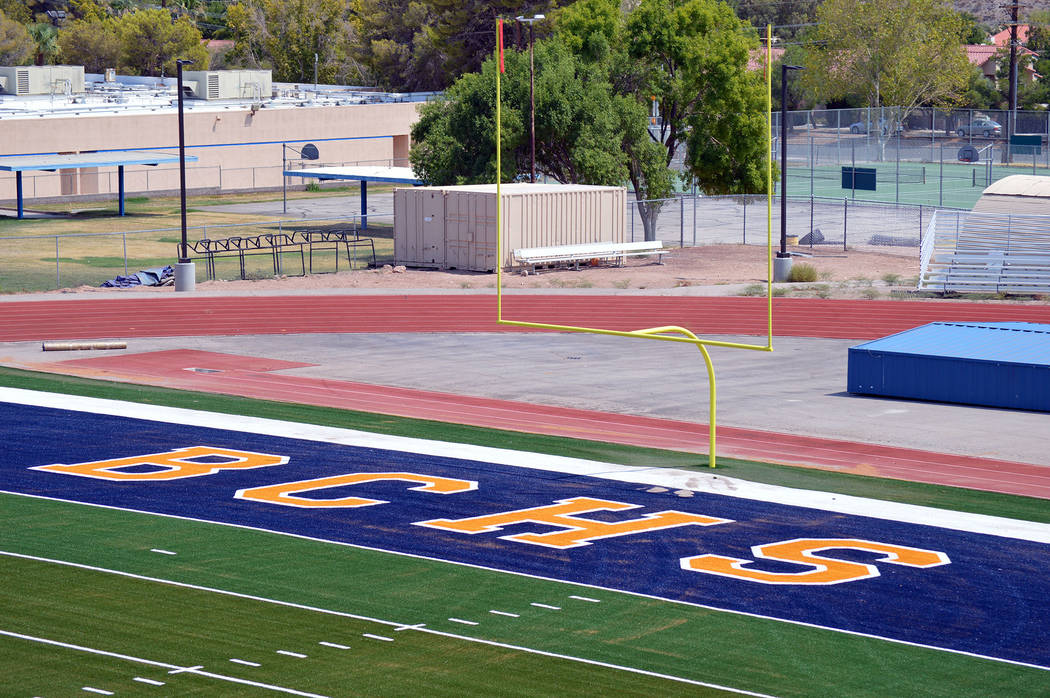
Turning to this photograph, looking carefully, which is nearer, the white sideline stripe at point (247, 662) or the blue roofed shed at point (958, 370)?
the white sideline stripe at point (247, 662)

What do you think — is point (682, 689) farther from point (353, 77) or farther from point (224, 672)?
point (353, 77)

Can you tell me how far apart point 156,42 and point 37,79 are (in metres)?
39.5

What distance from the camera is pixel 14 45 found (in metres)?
120

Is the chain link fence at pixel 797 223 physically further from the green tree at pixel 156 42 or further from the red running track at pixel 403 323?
the green tree at pixel 156 42

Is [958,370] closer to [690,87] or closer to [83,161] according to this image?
[690,87]

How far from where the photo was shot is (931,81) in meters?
93.2

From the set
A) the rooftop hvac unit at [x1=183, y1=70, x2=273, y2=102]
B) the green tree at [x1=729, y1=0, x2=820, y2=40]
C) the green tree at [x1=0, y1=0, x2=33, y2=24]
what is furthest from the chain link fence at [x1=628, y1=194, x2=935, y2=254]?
the green tree at [x1=0, y1=0, x2=33, y2=24]

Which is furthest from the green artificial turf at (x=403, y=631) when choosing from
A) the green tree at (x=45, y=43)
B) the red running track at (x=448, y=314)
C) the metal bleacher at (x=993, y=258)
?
the green tree at (x=45, y=43)

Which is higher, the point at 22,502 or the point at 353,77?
the point at 353,77

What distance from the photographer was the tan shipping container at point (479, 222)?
152ft

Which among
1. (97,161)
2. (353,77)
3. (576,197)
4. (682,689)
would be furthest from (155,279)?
(353,77)

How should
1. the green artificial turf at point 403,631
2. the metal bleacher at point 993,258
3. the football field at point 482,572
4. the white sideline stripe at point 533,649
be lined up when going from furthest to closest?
1. the metal bleacher at point 993,258
2. the white sideline stripe at point 533,649
3. the football field at point 482,572
4. the green artificial turf at point 403,631

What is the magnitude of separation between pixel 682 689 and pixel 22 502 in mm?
10444

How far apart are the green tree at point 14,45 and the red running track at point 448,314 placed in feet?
296
